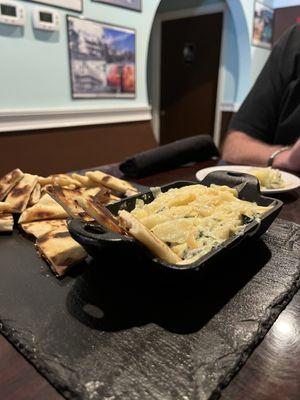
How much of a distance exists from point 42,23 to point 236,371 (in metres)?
1.91

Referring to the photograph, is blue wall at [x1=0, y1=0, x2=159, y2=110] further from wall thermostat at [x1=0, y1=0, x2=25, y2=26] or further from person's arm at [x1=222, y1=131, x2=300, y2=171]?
person's arm at [x1=222, y1=131, x2=300, y2=171]

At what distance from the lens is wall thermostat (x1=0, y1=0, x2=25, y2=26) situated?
151 cm

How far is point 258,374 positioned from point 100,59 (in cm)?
217

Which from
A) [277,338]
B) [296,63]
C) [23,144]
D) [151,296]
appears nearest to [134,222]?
[151,296]

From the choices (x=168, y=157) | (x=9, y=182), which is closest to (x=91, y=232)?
(x=9, y=182)

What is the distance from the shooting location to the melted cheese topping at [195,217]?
0.41 m

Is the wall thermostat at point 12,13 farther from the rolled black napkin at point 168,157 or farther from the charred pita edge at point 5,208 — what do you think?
the charred pita edge at point 5,208

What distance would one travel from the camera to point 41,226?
56 cm

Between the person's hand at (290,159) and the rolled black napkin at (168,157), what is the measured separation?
237 mm

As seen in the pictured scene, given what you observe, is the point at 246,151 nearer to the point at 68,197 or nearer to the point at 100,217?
the point at 68,197

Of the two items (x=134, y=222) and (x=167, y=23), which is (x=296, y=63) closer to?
(x=134, y=222)

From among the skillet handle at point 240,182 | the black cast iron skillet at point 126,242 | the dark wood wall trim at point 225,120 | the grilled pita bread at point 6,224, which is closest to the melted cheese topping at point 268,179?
the skillet handle at point 240,182

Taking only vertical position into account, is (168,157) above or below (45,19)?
below

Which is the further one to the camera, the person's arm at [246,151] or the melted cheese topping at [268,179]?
the person's arm at [246,151]
